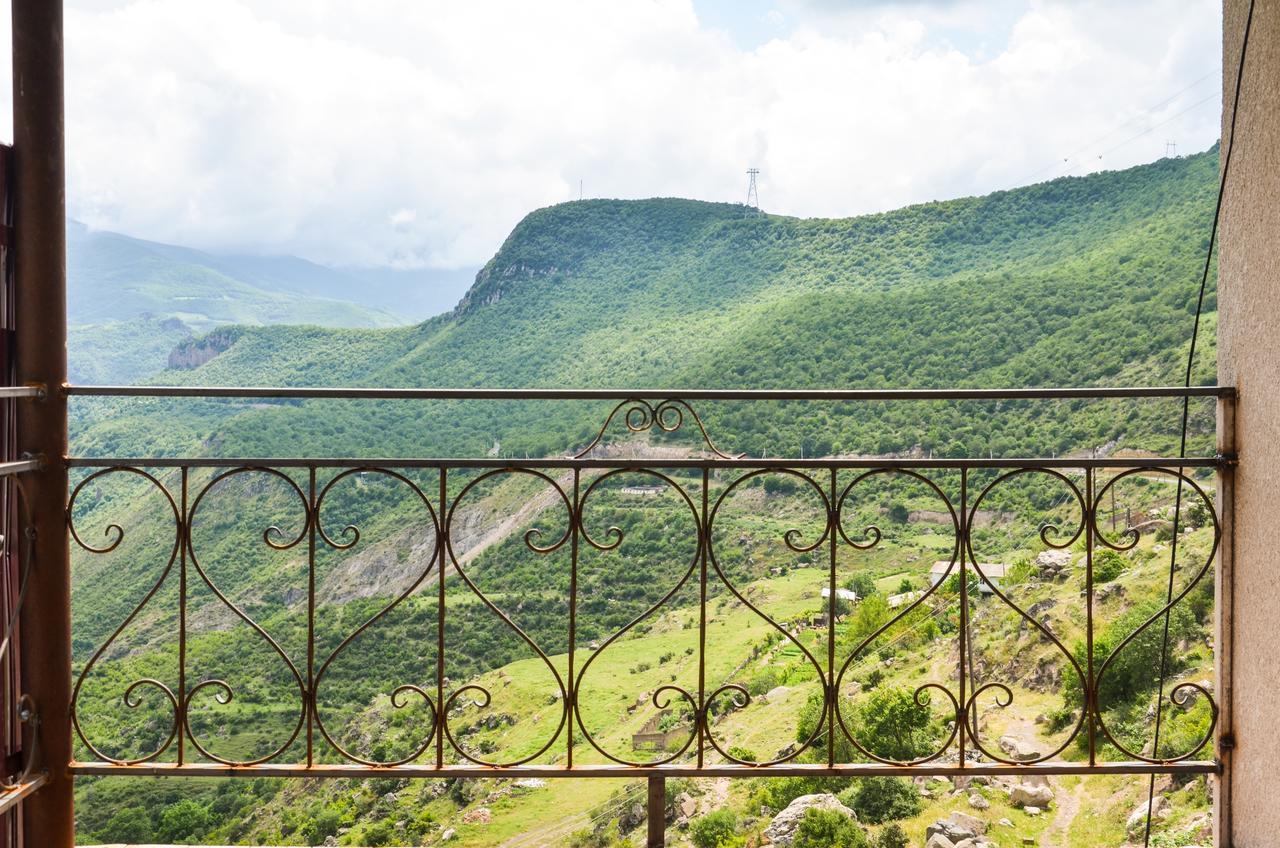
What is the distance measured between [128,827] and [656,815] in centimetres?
1345

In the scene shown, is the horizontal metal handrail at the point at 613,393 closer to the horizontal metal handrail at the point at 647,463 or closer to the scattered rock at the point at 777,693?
the horizontal metal handrail at the point at 647,463

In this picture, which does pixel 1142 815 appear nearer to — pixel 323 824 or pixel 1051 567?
pixel 1051 567

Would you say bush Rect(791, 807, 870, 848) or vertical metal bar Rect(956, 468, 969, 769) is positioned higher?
vertical metal bar Rect(956, 468, 969, 769)

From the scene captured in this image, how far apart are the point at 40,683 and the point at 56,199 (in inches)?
35.8

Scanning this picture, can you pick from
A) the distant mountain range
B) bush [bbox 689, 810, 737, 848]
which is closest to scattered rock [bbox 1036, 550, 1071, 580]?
bush [bbox 689, 810, 737, 848]

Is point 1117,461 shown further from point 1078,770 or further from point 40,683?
point 40,683

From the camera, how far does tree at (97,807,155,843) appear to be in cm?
1142

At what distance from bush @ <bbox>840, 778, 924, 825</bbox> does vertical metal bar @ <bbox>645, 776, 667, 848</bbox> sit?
5756 millimetres

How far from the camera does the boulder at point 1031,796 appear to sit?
6.11 m

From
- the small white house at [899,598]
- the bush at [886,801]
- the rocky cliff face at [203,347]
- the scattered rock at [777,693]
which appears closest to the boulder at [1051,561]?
the small white house at [899,598]

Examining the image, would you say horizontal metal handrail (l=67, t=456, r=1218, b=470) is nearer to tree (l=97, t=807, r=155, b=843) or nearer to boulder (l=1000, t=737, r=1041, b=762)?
boulder (l=1000, t=737, r=1041, b=762)

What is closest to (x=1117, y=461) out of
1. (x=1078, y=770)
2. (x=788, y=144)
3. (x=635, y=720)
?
(x=1078, y=770)

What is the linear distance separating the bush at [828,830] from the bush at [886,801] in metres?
2.45

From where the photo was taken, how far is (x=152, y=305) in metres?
49.9
